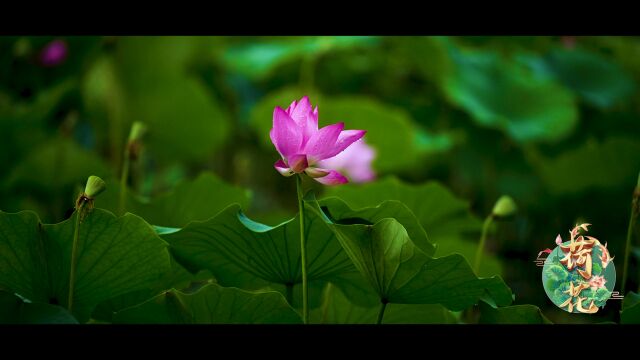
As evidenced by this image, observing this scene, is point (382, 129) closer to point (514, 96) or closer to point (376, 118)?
point (376, 118)

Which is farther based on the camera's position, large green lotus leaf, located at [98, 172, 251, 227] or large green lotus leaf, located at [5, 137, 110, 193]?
large green lotus leaf, located at [5, 137, 110, 193]

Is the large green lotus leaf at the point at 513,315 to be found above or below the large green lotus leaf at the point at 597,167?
below

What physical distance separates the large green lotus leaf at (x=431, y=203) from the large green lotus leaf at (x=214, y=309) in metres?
0.34

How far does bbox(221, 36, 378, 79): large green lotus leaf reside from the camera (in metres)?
2.16

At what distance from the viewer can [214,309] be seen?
662 millimetres

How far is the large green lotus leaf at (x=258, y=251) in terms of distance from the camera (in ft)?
2.27

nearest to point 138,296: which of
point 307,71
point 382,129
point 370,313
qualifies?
point 370,313

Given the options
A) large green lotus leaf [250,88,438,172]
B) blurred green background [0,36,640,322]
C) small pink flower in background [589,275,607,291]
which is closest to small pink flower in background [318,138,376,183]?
blurred green background [0,36,640,322]

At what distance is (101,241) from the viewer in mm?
677

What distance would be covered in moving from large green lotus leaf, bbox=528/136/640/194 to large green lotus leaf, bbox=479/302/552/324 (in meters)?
0.90

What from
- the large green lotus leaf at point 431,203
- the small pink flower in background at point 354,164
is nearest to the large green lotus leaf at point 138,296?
the large green lotus leaf at point 431,203

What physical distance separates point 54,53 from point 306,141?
4.08 feet

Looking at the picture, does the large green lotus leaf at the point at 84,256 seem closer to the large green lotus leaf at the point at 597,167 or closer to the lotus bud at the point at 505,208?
the lotus bud at the point at 505,208

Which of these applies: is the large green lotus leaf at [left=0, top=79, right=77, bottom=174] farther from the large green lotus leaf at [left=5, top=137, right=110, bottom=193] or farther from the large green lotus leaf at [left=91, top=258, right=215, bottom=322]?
the large green lotus leaf at [left=91, top=258, right=215, bottom=322]
